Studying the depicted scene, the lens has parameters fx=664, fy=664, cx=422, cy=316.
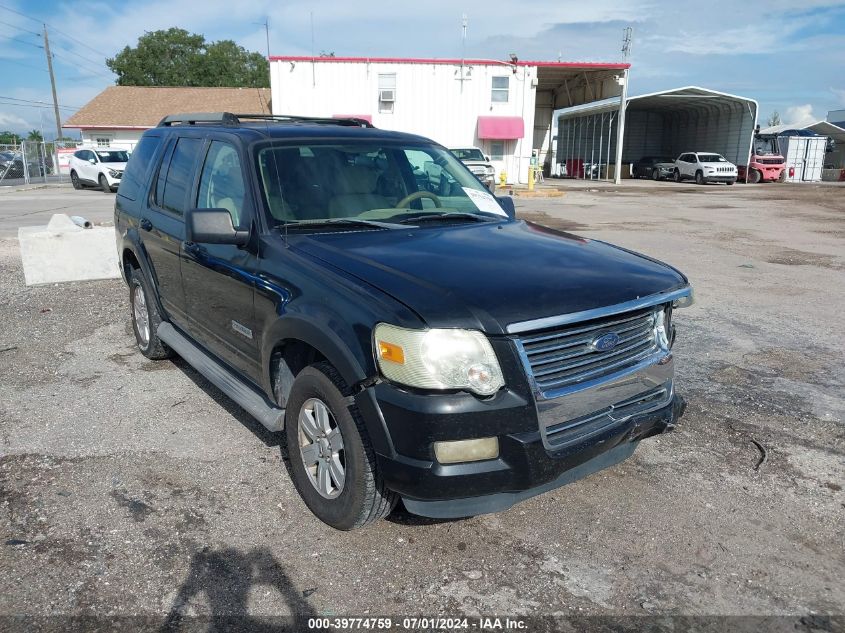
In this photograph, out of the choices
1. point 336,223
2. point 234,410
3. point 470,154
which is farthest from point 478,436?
point 470,154

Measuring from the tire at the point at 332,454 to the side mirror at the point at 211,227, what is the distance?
2.84ft

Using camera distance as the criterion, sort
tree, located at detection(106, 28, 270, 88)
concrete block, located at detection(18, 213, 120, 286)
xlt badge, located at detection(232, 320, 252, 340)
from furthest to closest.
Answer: tree, located at detection(106, 28, 270, 88), concrete block, located at detection(18, 213, 120, 286), xlt badge, located at detection(232, 320, 252, 340)

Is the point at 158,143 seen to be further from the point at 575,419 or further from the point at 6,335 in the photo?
the point at 575,419

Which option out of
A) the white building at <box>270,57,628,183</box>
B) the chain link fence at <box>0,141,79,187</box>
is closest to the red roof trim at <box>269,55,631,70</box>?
the white building at <box>270,57,628,183</box>

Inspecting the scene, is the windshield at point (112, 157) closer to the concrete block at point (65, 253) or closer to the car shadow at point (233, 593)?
the concrete block at point (65, 253)

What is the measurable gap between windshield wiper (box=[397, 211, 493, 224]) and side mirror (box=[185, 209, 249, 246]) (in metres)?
0.95

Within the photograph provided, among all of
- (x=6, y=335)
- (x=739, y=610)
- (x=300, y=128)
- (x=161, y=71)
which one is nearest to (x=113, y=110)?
(x=161, y=71)

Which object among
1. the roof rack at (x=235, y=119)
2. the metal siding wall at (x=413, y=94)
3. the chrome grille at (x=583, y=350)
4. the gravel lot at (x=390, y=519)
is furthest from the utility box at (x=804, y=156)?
the chrome grille at (x=583, y=350)

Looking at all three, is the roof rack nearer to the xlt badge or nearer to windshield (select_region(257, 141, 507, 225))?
windshield (select_region(257, 141, 507, 225))

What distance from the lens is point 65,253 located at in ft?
28.8

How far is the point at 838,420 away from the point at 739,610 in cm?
240

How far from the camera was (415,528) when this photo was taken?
3240mm

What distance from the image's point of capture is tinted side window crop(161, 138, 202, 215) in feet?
14.7

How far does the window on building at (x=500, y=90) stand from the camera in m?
33.6
